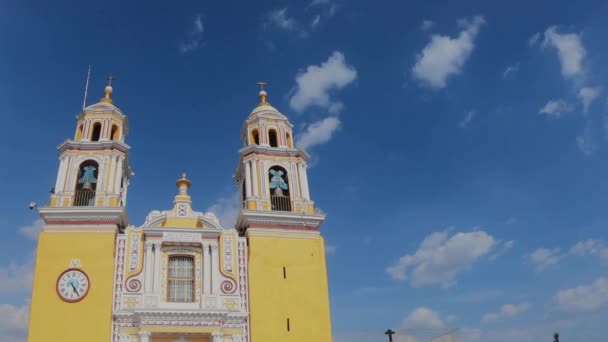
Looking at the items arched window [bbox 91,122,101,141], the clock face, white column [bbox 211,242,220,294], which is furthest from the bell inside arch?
white column [bbox 211,242,220,294]

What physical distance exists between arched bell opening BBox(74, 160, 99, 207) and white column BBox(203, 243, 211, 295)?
15.4ft

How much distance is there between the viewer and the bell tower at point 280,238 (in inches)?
784

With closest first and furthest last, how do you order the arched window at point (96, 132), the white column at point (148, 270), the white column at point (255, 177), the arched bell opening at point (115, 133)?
1. the white column at point (148, 270)
2. the white column at point (255, 177)
3. the arched window at point (96, 132)
4. the arched bell opening at point (115, 133)

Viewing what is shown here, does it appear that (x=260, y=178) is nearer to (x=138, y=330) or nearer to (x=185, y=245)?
(x=185, y=245)

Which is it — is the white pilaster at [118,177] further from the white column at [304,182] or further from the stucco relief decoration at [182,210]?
the white column at [304,182]

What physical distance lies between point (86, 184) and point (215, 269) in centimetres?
624

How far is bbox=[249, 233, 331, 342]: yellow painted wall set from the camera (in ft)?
64.7

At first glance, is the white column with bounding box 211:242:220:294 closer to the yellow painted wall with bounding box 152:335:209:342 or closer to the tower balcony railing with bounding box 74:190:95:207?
the yellow painted wall with bounding box 152:335:209:342

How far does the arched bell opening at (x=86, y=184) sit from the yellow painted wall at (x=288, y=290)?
6.46 metres

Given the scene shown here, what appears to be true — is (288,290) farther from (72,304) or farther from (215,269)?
(72,304)

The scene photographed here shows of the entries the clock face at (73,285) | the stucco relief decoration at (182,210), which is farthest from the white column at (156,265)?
the clock face at (73,285)

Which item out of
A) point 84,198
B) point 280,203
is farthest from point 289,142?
point 84,198

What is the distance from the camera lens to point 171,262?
20.8m

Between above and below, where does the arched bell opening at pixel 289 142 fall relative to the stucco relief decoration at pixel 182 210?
above
